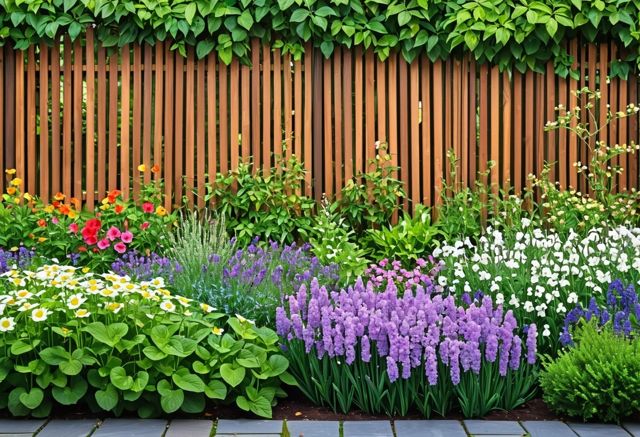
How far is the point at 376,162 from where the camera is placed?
243 inches

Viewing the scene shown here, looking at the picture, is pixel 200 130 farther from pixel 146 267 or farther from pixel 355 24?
pixel 146 267

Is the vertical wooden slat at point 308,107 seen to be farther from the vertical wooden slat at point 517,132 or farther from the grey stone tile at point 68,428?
the grey stone tile at point 68,428

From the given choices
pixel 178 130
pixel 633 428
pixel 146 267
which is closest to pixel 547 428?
pixel 633 428

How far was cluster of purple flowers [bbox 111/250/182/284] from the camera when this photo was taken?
15.6 feet

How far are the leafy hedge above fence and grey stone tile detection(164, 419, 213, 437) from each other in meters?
3.30

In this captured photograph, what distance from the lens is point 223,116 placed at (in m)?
6.27

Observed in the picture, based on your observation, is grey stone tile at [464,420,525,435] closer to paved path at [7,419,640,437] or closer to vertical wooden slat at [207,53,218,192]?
paved path at [7,419,640,437]

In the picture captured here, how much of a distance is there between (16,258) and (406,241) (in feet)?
8.12

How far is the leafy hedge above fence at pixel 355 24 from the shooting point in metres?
5.88

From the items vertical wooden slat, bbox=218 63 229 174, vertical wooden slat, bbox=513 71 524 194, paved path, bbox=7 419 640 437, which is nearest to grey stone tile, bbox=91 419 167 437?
paved path, bbox=7 419 640 437

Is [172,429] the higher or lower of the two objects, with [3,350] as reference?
lower

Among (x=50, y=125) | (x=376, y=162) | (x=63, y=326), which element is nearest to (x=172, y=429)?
(x=63, y=326)

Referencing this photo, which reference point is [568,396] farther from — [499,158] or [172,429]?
[499,158]

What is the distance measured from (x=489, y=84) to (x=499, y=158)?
55 cm
